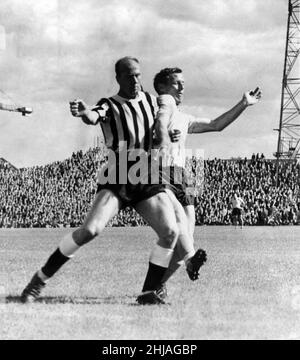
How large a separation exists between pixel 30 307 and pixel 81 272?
3.84 m

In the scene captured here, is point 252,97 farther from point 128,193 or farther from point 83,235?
point 83,235

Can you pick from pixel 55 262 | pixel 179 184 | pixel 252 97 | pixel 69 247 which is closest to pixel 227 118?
pixel 252 97

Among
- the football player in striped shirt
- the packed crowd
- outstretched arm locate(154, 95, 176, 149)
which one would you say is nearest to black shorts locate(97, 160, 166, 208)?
the football player in striped shirt

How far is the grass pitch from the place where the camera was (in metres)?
6.24

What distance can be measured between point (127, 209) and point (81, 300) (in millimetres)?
33606

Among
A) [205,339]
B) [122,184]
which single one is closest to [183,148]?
[122,184]

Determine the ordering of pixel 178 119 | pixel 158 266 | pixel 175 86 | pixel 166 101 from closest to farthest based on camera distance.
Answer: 1. pixel 158 266
2. pixel 166 101
3. pixel 178 119
4. pixel 175 86

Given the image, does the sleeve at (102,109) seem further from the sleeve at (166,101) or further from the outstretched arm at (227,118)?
the outstretched arm at (227,118)

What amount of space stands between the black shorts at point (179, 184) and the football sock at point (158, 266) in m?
0.69

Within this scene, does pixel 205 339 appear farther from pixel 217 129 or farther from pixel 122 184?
pixel 217 129

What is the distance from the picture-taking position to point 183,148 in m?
8.34

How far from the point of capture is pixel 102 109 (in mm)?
7418

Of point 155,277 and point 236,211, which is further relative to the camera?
point 236,211

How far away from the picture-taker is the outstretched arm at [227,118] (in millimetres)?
7898
